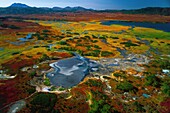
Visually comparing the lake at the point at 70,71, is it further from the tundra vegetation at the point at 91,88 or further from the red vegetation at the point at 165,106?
the red vegetation at the point at 165,106

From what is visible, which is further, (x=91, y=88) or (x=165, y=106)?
(x=91, y=88)

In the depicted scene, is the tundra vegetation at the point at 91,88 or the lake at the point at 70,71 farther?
the lake at the point at 70,71

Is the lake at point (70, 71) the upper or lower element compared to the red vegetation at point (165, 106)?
lower

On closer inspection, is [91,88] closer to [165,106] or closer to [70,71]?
[70,71]

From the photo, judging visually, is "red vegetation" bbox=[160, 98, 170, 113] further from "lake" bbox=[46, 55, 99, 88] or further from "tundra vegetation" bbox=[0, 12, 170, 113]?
"lake" bbox=[46, 55, 99, 88]

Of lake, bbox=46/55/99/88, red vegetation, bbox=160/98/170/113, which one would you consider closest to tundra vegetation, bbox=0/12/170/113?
red vegetation, bbox=160/98/170/113

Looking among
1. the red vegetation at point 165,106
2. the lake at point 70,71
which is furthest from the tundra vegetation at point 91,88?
the lake at point 70,71

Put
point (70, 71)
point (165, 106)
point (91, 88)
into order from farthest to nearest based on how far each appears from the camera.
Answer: point (70, 71) → point (91, 88) → point (165, 106)

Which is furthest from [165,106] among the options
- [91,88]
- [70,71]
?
[70,71]
